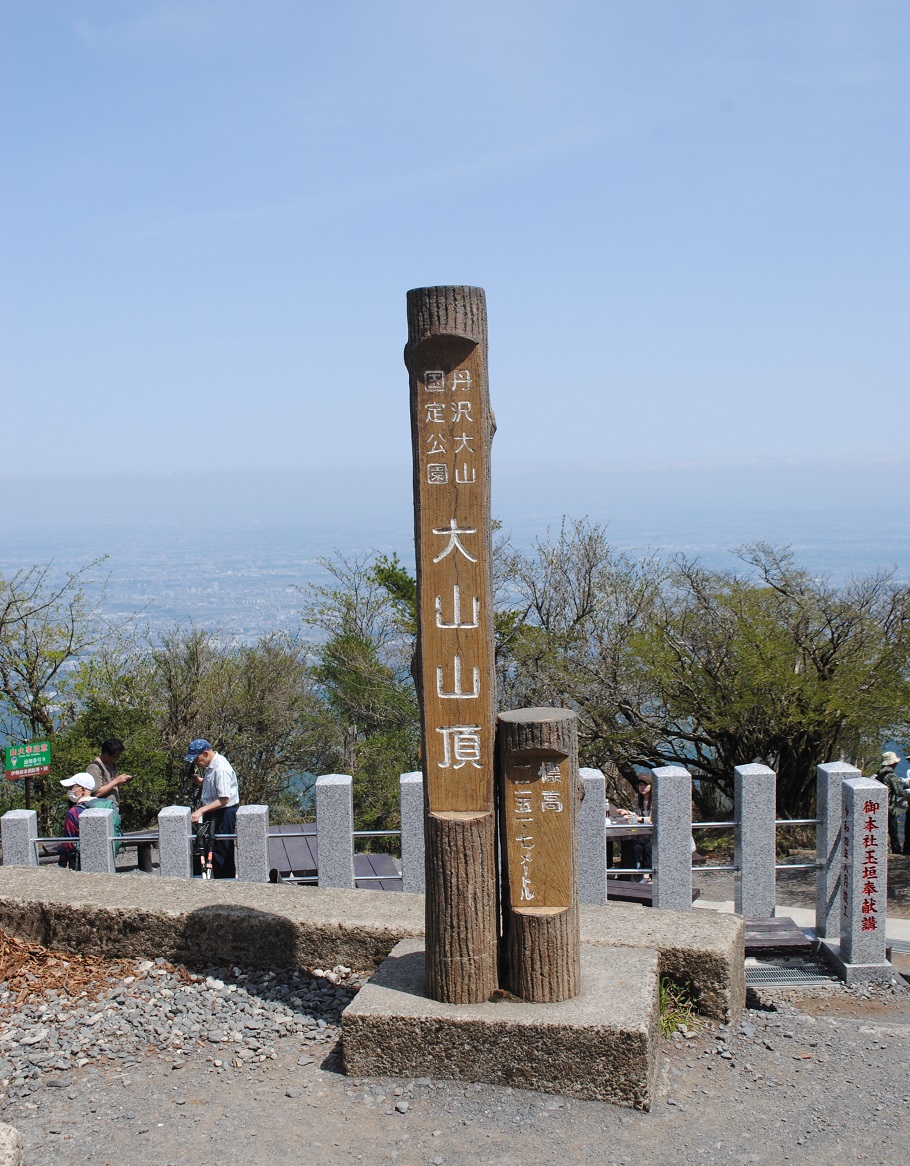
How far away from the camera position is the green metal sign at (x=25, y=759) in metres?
9.38

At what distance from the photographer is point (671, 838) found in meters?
6.88

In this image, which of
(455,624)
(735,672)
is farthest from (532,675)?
(455,624)

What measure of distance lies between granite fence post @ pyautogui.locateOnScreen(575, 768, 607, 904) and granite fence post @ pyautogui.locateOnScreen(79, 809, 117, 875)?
3.24 metres

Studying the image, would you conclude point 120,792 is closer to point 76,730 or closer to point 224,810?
point 76,730

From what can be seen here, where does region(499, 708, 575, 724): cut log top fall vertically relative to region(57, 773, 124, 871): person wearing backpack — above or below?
above

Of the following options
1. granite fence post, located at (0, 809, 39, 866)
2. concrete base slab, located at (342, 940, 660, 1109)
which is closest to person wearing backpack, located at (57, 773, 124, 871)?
granite fence post, located at (0, 809, 39, 866)

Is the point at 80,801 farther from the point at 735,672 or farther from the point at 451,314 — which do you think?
the point at 735,672

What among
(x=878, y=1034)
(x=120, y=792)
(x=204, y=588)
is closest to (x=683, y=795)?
(x=878, y=1034)

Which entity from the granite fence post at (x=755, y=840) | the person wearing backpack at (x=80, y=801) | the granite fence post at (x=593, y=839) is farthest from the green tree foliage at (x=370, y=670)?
the granite fence post at (x=755, y=840)

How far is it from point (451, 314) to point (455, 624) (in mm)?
1286

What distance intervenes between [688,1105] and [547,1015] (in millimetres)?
668

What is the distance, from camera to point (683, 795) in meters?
6.83

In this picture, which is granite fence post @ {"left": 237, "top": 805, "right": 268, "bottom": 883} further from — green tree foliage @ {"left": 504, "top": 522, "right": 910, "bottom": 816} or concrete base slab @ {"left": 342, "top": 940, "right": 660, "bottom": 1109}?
green tree foliage @ {"left": 504, "top": 522, "right": 910, "bottom": 816}

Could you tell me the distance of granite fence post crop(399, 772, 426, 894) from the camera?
22.0 ft
